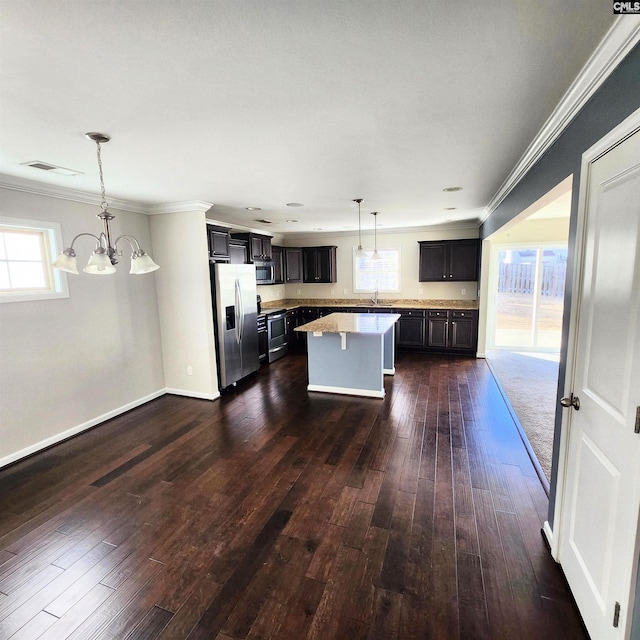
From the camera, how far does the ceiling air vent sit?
2.59 meters

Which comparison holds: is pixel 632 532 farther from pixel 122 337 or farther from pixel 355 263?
pixel 355 263

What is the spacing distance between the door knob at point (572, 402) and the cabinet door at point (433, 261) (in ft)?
17.2

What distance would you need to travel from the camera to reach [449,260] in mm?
6727

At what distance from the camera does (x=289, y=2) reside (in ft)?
3.63

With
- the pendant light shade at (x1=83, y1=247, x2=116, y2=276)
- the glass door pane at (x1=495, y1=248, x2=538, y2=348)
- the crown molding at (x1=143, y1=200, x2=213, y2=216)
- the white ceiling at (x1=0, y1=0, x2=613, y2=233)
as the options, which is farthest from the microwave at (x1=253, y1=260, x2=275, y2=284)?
the glass door pane at (x1=495, y1=248, x2=538, y2=348)

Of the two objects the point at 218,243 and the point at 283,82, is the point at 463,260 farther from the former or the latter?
the point at 283,82

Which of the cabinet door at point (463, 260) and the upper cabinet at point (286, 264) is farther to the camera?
the upper cabinet at point (286, 264)

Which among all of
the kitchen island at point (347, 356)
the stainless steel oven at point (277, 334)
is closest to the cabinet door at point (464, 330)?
the kitchen island at point (347, 356)

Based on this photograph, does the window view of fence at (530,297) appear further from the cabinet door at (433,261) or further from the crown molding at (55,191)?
the crown molding at (55,191)

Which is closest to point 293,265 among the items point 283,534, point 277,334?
point 277,334

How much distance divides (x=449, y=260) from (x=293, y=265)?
127 inches

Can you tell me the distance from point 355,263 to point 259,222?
2.49 metres

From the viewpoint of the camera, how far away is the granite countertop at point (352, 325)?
434cm

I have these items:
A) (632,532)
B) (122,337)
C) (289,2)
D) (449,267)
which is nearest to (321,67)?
(289,2)
